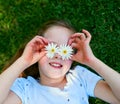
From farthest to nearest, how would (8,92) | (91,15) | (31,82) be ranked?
(91,15)
(31,82)
(8,92)

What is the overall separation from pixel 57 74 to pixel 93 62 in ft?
0.74

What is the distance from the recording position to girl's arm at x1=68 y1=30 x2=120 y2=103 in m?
2.39

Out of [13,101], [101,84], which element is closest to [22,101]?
[13,101]

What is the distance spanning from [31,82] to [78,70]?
314 millimetres

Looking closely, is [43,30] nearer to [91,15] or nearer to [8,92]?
[8,92]

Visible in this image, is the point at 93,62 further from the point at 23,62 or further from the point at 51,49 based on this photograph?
the point at 23,62

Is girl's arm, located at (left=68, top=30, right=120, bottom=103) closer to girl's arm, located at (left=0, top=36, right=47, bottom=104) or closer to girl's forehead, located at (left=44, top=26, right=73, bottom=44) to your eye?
girl's forehead, located at (left=44, top=26, right=73, bottom=44)

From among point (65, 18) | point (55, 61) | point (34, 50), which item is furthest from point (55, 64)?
point (65, 18)

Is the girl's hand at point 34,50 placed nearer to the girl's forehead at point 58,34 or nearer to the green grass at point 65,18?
the girl's forehead at point 58,34

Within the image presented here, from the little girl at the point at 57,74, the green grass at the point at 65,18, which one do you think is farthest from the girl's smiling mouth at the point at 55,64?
the green grass at the point at 65,18

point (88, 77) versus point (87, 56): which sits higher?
point (87, 56)

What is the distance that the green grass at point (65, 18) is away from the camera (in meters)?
3.20

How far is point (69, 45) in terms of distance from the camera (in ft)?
7.89

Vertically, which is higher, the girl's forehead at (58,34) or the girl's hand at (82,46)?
the girl's forehead at (58,34)
